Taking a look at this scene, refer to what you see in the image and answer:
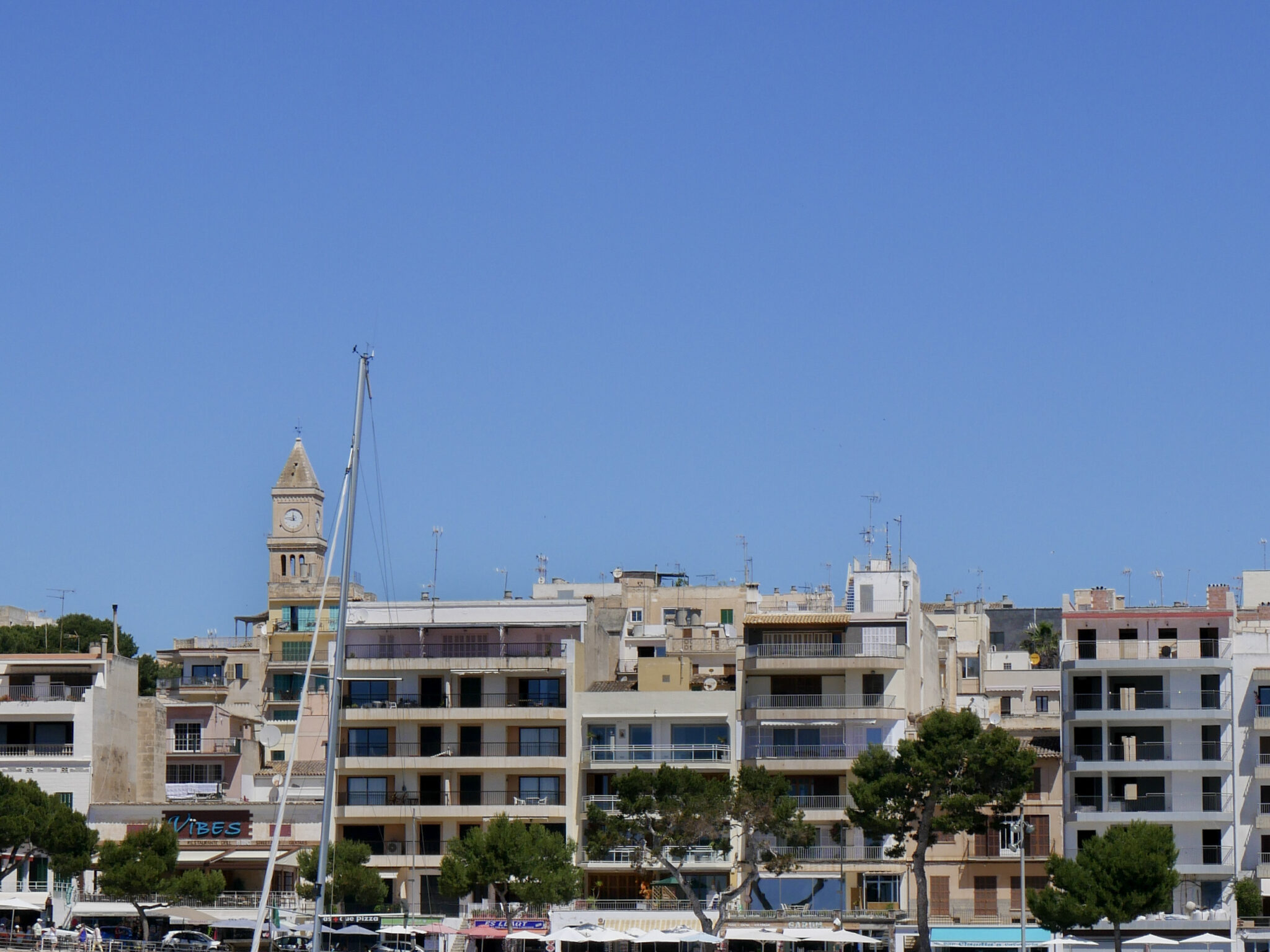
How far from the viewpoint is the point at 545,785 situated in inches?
3649

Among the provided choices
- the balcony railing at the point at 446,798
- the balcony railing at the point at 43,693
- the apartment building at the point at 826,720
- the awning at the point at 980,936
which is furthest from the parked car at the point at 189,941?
the awning at the point at 980,936

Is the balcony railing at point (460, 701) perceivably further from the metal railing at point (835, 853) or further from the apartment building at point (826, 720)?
the metal railing at point (835, 853)

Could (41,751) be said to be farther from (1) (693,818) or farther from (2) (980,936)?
(2) (980,936)

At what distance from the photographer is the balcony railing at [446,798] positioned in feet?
303

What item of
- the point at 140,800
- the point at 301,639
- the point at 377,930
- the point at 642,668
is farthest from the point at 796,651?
the point at 301,639

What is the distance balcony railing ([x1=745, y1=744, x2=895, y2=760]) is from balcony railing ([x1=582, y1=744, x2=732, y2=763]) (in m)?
1.32

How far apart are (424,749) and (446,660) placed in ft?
12.5

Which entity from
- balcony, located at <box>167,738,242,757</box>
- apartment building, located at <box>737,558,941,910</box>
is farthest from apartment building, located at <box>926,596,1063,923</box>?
balcony, located at <box>167,738,242,757</box>

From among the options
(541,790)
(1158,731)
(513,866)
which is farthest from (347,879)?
(1158,731)

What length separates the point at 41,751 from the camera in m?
95.3

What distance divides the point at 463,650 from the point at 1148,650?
28451 millimetres

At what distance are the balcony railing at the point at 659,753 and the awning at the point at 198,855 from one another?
15.4m

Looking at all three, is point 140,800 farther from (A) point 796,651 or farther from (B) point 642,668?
(A) point 796,651

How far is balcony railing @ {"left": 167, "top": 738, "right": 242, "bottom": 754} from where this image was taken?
10256cm
